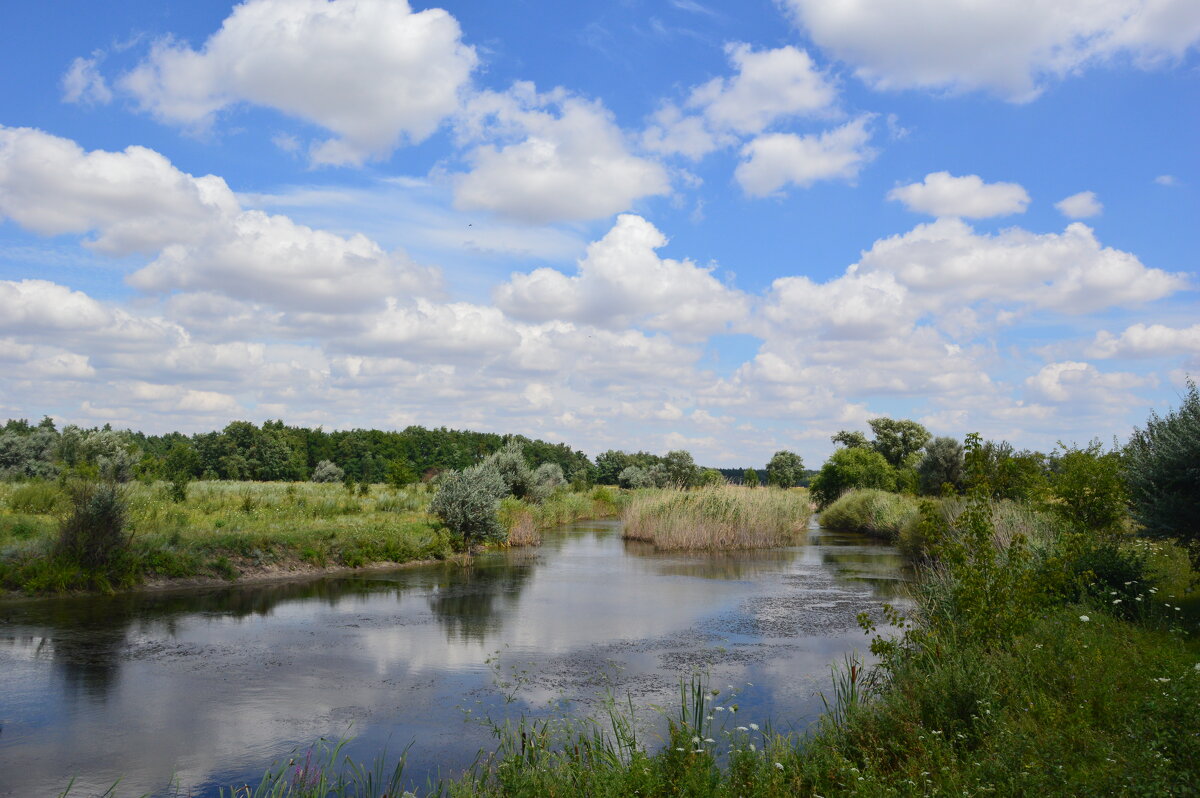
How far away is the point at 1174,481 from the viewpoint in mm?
10570

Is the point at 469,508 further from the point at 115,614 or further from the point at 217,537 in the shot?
the point at 115,614

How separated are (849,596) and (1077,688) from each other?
1064cm

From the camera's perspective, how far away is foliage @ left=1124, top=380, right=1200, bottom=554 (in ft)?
33.9

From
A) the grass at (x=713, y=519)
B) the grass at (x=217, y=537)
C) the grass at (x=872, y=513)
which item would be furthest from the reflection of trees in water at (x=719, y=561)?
the grass at (x=217, y=537)

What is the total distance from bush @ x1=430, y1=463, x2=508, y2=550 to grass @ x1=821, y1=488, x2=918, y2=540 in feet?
48.7

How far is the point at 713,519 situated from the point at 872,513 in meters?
9.49

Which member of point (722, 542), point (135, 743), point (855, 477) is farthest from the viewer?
point (855, 477)

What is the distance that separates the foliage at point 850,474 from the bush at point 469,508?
2611 cm

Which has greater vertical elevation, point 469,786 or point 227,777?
point 469,786

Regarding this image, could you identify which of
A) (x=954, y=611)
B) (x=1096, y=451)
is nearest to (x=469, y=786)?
(x=954, y=611)

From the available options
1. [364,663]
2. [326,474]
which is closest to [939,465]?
[364,663]

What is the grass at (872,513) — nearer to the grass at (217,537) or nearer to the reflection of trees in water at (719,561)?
the reflection of trees in water at (719,561)

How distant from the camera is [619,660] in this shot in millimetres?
11312

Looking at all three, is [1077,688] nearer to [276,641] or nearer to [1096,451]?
[276,641]
